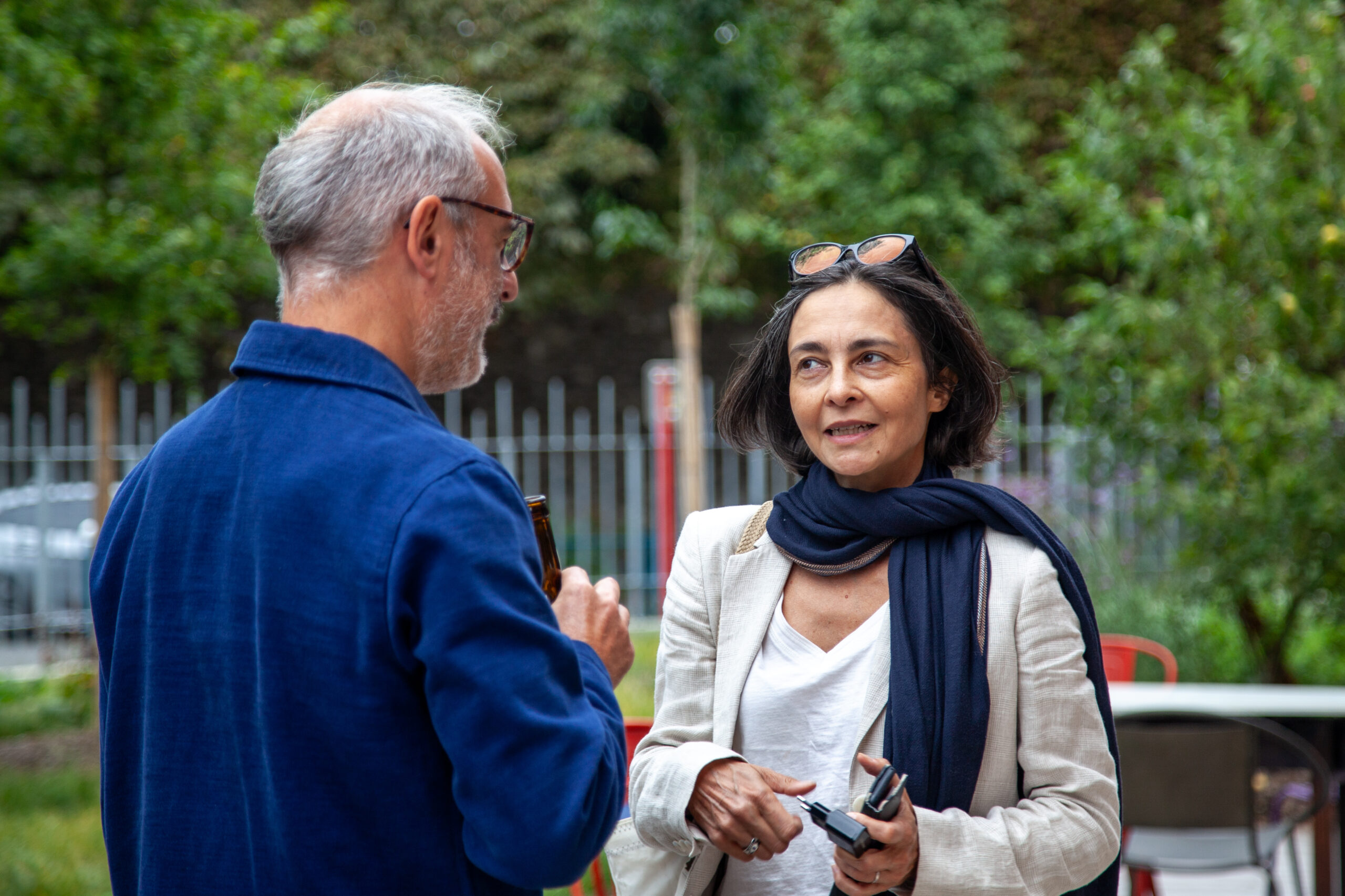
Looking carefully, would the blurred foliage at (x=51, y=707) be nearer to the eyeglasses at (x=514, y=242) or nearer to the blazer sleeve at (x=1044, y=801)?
the eyeglasses at (x=514, y=242)

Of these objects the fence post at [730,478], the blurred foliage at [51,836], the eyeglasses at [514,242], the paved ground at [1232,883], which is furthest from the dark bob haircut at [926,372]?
the fence post at [730,478]

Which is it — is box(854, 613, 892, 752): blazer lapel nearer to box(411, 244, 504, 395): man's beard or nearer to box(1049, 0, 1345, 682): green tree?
box(411, 244, 504, 395): man's beard

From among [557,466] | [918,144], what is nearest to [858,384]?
[918,144]

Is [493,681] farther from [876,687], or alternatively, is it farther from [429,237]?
[876,687]

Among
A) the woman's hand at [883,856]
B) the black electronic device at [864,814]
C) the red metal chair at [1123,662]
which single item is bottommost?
the red metal chair at [1123,662]

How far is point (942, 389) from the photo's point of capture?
198cm

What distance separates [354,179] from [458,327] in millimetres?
210

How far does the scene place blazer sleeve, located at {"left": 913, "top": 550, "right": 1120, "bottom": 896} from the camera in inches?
64.8

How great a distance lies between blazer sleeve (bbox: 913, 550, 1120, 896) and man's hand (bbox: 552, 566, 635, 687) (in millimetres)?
476

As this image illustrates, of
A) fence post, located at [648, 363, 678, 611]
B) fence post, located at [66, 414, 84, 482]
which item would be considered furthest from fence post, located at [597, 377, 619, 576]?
fence post, located at [66, 414, 84, 482]

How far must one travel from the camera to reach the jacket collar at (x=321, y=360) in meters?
1.37

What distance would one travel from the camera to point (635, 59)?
25.4ft

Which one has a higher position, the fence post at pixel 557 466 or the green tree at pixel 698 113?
the green tree at pixel 698 113

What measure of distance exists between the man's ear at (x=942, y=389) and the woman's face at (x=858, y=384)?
44mm
